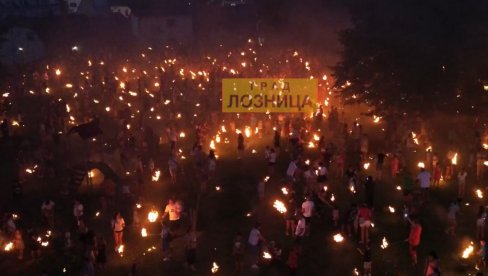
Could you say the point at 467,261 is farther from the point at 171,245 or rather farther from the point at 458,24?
the point at 458,24

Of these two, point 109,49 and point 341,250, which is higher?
point 109,49

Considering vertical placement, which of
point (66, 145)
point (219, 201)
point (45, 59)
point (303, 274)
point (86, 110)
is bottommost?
point (303, 274)

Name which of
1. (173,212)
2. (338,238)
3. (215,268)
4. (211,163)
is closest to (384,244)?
(338,238)

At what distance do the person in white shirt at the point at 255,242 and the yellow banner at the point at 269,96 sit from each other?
14.8 metres

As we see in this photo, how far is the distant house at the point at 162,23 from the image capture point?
196 feet

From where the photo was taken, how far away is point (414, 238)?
1698cm

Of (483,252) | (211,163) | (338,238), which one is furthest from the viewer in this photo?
(211,163)

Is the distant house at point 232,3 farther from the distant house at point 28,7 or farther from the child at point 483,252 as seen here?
the child at point 483,252

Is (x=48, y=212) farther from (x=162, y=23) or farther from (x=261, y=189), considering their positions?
(x=162, y=23)

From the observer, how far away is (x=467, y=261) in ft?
58.2

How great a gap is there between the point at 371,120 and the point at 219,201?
14006 mm

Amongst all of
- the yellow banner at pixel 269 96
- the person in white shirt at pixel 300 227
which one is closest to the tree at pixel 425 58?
the yellow banner at pixel 269 96

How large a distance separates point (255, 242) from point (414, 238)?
5416mm

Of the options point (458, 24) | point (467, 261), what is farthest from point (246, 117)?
point (467, 261)
